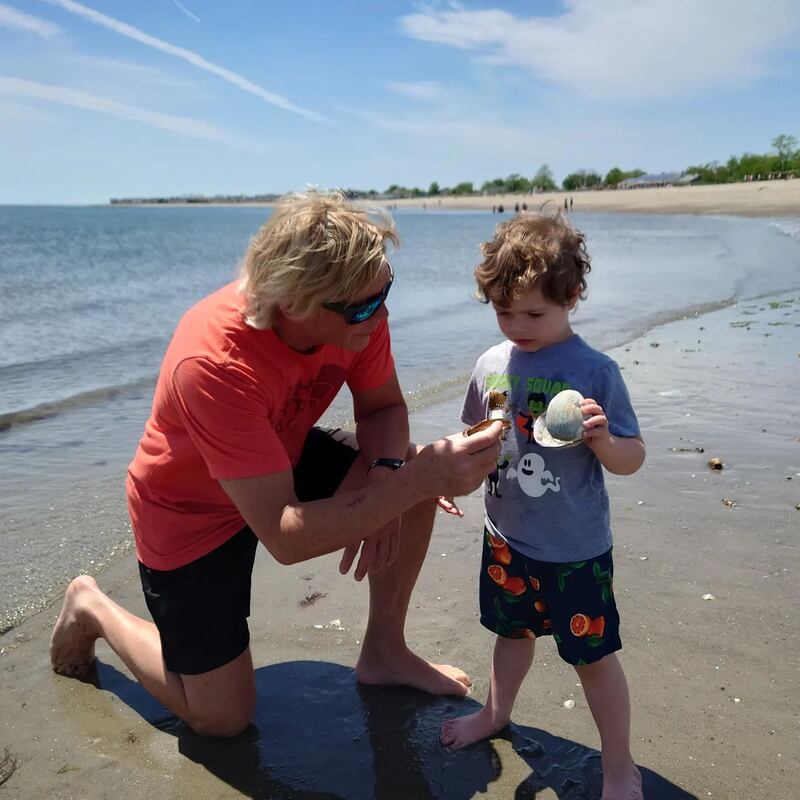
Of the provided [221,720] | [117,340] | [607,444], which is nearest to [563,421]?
[607,444]

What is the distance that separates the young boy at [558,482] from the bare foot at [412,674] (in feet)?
1.78

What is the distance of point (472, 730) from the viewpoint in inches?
102

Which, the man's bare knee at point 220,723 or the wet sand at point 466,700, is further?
the man's bare knee at point 220,723

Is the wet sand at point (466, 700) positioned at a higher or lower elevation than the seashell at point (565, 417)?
lower

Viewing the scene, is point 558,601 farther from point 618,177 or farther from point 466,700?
point 618,177

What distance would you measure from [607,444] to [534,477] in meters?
0.28

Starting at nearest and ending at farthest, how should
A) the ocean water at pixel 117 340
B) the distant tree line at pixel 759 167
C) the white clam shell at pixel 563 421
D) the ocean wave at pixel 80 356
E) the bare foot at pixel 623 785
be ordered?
1. the white clam shell at pixel 563 421
2. the bare foot at pixel 623 785
3. the ocean water at pixel 117 340
4. the ocean wave at pixel 80 356
5. the distant tree line at pixel 759 167

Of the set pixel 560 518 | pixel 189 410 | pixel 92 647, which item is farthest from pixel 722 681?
pixel 92 647

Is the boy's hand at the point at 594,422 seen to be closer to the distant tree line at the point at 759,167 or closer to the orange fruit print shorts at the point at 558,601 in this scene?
the orange fruit print shorts at the point at 558,601

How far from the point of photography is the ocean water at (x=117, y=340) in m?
4.42

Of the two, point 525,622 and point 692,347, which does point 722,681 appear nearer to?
point 525,622

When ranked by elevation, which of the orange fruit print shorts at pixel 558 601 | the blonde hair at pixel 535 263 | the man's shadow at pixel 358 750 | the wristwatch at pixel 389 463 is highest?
the blonde hair at pixel 535 263

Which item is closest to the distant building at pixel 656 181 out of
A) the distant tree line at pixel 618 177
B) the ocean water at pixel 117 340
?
the distant tree line at pixel 618 177

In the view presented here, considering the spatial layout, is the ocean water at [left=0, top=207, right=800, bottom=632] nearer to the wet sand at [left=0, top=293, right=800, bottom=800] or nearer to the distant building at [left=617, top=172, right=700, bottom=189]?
the wet sand at [left=0, top=293, right=800, bottom=800]
